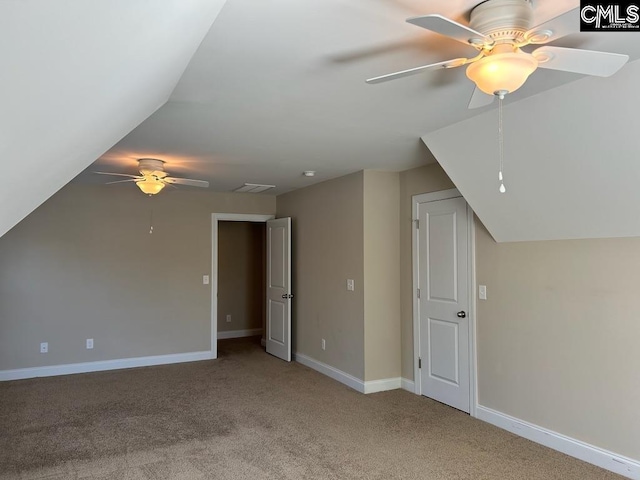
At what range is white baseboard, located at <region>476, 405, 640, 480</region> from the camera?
297 cm

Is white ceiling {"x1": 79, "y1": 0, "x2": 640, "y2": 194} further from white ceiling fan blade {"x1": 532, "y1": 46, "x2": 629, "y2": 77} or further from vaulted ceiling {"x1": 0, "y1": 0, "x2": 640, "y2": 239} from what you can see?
white ceiling fan blade {"x1": 532, "y1": 46, "x2": 629, "y2": 77}

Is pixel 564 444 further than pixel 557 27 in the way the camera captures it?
Yes

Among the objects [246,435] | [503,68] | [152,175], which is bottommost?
[246,435]

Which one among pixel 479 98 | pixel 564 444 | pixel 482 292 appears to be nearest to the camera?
pixel 479 98

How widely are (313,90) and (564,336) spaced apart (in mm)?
2522

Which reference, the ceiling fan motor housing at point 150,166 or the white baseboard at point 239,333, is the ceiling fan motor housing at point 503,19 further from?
the white baseboard at point 239,333

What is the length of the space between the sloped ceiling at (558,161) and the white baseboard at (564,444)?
146cm

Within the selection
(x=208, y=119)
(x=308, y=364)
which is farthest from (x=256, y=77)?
(x=308, y=364)

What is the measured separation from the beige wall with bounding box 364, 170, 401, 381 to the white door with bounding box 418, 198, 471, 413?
1.17ft

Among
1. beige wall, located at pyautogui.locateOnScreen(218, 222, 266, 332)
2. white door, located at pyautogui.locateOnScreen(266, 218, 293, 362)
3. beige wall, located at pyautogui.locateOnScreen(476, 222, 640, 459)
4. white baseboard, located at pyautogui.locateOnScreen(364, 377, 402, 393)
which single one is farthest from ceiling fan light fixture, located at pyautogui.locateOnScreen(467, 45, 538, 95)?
beige wall, located at pyautogui.locateOnScreen(218, 222, 266, 332)

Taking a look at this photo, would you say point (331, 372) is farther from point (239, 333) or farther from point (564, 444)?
point (239, 333)

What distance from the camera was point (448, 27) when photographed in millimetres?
1562
